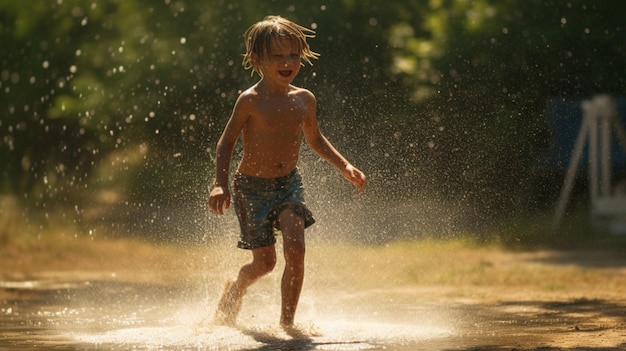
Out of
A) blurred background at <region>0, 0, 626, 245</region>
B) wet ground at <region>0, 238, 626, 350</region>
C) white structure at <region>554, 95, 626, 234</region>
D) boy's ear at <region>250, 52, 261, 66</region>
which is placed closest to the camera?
wet ground at <region>0, 238, 626, 350</region>

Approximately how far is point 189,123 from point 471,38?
2843 mm

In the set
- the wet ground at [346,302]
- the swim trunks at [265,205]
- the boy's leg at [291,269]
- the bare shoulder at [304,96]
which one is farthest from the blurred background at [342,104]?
the boy's leg at [291,269]

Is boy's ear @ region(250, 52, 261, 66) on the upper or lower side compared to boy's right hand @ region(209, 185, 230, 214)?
upper

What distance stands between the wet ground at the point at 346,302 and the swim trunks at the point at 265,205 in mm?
408

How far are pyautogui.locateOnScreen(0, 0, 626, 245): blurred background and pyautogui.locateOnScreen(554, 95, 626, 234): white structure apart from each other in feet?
0.50

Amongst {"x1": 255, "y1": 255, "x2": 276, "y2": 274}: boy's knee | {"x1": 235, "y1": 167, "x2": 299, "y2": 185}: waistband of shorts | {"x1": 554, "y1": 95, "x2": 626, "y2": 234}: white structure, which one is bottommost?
{"x1": 255, "y1": 255, "x2": 276, "y2": 274}: boy's knee

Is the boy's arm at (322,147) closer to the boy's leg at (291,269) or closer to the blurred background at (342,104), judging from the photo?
the boy's leg at (291,269)

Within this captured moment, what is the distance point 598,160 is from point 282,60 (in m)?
7.98

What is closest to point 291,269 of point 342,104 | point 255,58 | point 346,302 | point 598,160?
point 255,58

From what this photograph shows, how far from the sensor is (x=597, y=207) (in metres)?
13.0

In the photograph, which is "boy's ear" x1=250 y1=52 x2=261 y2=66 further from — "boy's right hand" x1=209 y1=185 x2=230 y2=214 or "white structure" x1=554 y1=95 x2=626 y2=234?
"white structure" x1=554 y1=95 x2=626 y2=234

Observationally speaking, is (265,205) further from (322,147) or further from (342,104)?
(342,104)

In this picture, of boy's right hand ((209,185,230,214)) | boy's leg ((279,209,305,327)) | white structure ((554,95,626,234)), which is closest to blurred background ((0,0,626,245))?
white structure ((554,95,626,234))

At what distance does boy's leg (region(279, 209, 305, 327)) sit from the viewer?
593cm
